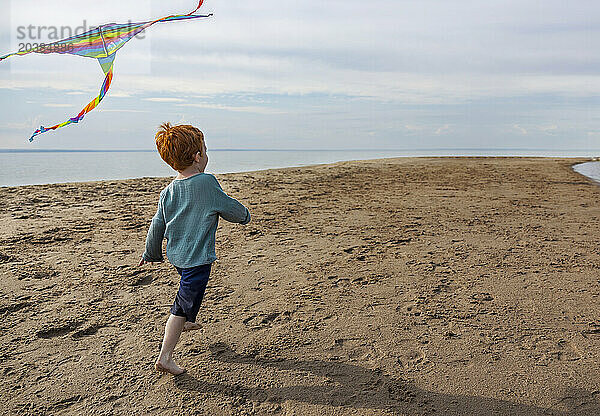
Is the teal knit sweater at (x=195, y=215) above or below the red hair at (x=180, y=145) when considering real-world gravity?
below

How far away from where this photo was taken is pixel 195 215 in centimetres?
271

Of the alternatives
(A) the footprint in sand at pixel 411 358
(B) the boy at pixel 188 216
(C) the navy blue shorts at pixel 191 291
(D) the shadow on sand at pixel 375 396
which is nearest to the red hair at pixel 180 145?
(B) the boy at pixel 188 216

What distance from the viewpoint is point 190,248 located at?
2.70 meters

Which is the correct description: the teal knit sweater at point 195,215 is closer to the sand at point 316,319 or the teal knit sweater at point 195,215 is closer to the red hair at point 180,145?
the red hair at point 180,145

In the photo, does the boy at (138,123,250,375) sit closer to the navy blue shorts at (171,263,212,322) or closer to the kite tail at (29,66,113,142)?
the navy blue shorts at (171,263,212,322)

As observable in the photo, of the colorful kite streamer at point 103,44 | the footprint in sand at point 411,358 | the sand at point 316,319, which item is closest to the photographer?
the sand at point 316,319

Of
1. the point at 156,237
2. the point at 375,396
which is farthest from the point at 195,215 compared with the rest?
the point at 375,396

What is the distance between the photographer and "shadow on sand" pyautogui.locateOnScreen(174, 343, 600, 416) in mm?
2336

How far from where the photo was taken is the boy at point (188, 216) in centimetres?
268

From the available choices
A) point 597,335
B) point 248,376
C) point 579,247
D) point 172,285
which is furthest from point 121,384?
point 579,247

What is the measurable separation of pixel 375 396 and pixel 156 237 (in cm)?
148

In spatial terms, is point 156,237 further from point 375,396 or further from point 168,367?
point 375,396

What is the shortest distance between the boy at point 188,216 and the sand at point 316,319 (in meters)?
0.30

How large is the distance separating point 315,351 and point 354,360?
0.82 ft
